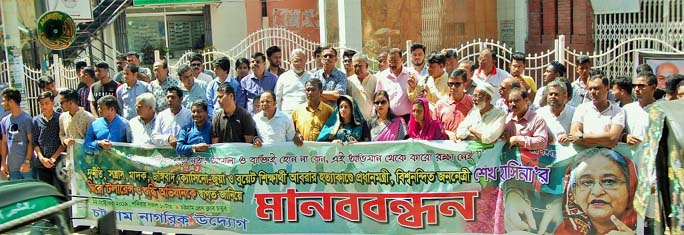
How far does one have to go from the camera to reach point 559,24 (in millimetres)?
15555

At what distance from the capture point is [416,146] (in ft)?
19.9

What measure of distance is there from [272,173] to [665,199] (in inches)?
130

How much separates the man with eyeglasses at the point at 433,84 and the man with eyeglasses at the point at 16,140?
418 centimetres

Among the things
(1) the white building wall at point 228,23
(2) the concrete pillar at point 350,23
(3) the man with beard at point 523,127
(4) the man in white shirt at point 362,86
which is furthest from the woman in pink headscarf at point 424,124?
(1) the white building wall at point 228,23

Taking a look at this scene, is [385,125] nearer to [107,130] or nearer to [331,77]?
[331,77]

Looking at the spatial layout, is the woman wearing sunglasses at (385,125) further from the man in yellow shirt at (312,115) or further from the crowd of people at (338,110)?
the man in yellow shirt at (312,115)

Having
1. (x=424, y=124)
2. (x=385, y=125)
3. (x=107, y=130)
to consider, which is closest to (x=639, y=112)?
(x=424, y=124)

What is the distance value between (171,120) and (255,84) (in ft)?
5.98

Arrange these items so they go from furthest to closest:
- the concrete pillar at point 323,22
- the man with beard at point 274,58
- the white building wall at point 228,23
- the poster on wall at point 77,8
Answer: the white building wall at point 228,23, the poster on wall at point 77,8, the concrete pillar at point 323,22, the man with beard at point 274,58

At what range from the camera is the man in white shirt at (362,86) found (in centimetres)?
783

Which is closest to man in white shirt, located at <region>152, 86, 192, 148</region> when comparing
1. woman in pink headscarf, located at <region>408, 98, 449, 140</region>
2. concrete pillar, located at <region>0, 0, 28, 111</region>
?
woman in pink headscarf, located at <region>408, 98, 449, 140</region>

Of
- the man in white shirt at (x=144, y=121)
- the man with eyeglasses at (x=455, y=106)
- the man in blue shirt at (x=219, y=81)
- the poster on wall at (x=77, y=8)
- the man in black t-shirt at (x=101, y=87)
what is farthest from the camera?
the poster on wall at (x=77, y=8)

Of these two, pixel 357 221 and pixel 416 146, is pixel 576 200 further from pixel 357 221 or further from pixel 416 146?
pixel 357 221

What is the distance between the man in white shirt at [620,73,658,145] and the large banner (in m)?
0.15
